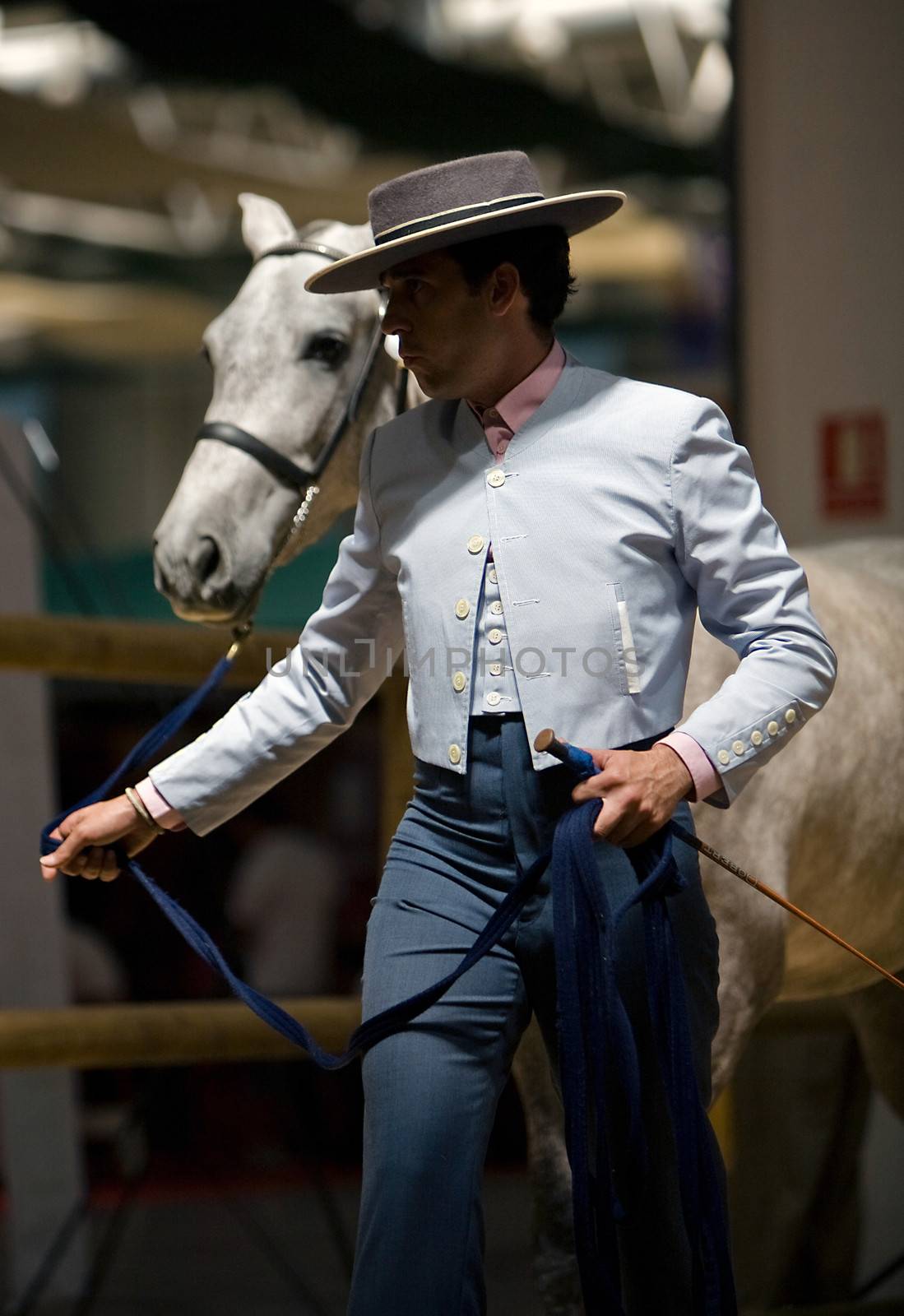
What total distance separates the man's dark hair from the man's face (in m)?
0.02

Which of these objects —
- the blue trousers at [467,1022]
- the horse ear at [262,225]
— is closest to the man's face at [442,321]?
the blue trousers at [467,1022]

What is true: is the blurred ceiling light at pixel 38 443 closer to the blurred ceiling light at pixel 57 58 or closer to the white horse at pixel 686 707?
the white horse at pixel 686 707

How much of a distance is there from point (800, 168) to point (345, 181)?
3628mm

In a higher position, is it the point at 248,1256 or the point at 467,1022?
the point at 467,1022

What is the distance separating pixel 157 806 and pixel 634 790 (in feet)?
1.80

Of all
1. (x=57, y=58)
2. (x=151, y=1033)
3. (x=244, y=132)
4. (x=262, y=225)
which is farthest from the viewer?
(x=244, y=132)

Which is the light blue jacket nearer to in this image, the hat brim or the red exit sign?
the hat brim

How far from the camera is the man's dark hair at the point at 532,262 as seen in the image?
1.67 metres

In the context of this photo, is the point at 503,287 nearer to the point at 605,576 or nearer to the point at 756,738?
the point at 605,576

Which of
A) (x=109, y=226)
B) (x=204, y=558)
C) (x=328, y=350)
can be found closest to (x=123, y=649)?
→ (x=204, y=558)

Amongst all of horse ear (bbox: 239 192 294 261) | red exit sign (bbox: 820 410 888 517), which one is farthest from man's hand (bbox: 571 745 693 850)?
red exit sign (bbox: 820 410 888 517)

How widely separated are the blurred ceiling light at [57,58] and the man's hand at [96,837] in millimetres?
5471

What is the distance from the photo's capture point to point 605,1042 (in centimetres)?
159

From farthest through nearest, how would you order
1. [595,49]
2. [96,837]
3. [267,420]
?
[595,49] → [267,420] → [96,837]
